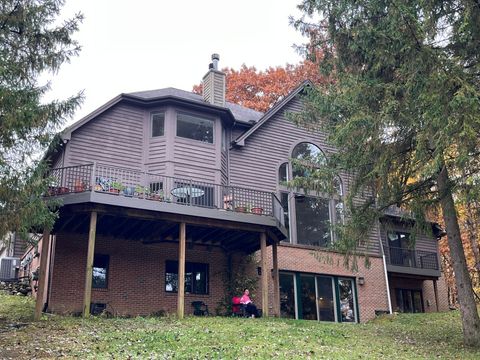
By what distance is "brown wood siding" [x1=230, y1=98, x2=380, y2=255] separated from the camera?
63.5ft

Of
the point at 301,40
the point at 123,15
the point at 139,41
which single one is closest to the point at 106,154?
the point at 123,15

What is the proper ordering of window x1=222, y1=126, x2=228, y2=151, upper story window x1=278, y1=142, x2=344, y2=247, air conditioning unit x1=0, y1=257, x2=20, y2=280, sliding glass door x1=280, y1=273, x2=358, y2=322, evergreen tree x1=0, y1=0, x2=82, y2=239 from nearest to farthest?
evergreen tree x1=0, y1=0, x2=82, y2=239, sliding glass door x1=280, y1=273, x2=358, y2=322, window x1=222, y1=126, x2=228, y2=151, upper story window x1=278, y1=142, x2=344, y2=247, air conditioning unit x1=0, y1=257, x2=20, y2=280

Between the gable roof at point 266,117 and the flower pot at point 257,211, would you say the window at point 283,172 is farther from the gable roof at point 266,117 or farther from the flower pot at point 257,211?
the flower pot at point 257,211

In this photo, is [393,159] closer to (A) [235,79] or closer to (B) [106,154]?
(B) [106,154]

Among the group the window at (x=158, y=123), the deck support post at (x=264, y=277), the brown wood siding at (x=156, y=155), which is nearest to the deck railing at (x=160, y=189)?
the brown wood siding at (x=156, y=155)

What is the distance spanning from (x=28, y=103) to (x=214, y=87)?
9801 mm

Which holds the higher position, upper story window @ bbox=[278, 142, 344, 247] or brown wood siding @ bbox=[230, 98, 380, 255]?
brown wood siding @ bbox=[230, 98, 380, 255]

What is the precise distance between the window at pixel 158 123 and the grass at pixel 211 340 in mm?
6947

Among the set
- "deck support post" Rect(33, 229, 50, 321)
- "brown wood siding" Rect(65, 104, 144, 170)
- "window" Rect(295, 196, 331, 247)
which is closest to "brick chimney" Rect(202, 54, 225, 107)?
"brown wood siding" Rect(65, 104, 144, 170)

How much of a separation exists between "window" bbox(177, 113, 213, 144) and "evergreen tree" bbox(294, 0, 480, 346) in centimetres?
466

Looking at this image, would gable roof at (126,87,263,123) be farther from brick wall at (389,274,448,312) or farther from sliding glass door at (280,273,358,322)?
brick wall at (389,274,448,312)

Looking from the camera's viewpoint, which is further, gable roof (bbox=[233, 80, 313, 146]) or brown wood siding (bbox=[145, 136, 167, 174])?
gable roof (bbox=[233, 80, 313, 146])

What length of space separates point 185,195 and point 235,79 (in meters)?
19.9

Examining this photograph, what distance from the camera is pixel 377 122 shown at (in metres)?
12.7
